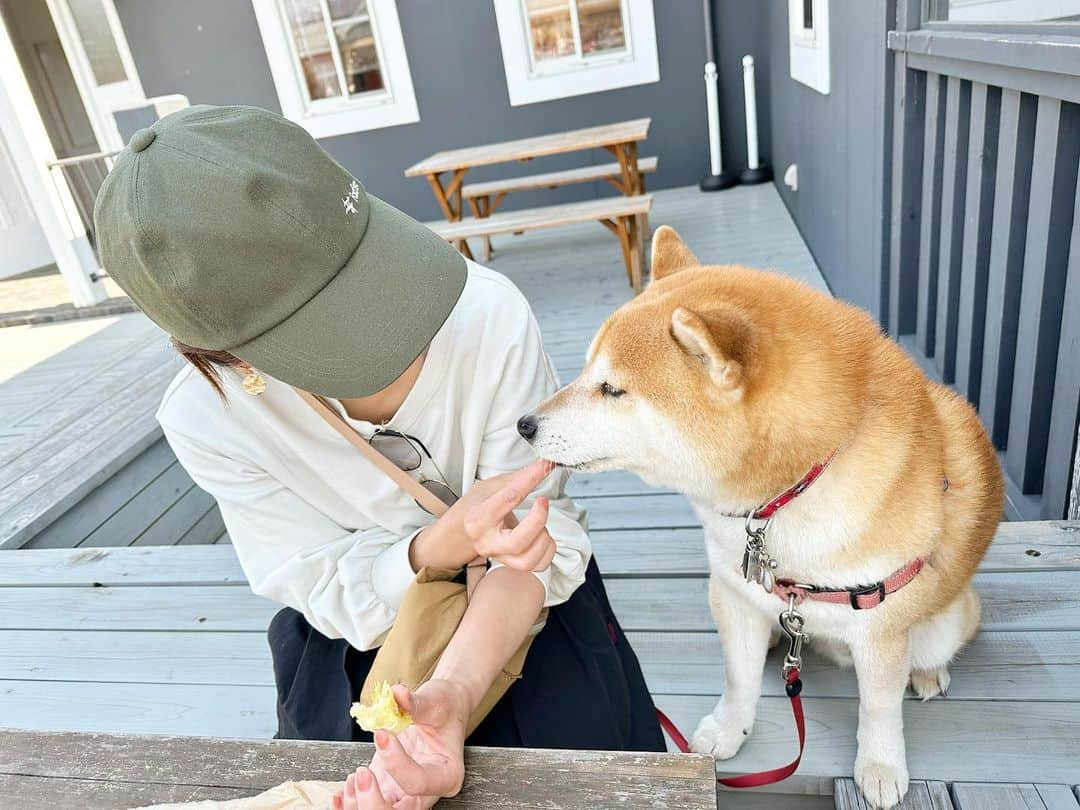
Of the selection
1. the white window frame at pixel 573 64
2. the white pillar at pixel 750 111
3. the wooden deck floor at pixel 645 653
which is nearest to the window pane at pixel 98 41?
the white window frame at pixel 573 64

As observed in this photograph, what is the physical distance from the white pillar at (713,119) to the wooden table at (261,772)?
5.97 metres

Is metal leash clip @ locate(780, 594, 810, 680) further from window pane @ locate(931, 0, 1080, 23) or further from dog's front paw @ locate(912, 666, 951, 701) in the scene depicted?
window pane @ locate(931, 0, 1080, 23)

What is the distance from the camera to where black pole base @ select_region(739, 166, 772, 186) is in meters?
6.25

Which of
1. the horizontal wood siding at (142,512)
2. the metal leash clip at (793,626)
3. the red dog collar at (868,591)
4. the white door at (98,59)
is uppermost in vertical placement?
the white door at (98,59)

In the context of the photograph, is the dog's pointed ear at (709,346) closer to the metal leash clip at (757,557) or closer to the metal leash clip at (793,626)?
the metal leash clip at (757,557)

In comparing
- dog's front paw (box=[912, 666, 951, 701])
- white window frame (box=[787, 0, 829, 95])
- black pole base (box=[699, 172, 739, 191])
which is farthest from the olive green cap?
black pole base (box=[699, 172, 739, 191])

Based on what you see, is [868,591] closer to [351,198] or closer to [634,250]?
[351,198]

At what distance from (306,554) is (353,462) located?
17 cm

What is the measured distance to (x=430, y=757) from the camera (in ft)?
2.48

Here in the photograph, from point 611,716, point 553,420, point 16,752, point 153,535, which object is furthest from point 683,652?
point 153,535

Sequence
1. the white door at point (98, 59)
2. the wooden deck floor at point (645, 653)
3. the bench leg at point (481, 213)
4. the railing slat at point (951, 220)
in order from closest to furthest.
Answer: the wooden deck floor at point (645, 653) → the railing slat at point (951, 220) → the bench leg at point (481, 213) → the white door at point (98, 59)

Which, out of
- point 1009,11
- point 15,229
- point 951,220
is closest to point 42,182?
point 15,229

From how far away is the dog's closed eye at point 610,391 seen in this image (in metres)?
1.19

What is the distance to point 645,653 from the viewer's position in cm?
162
